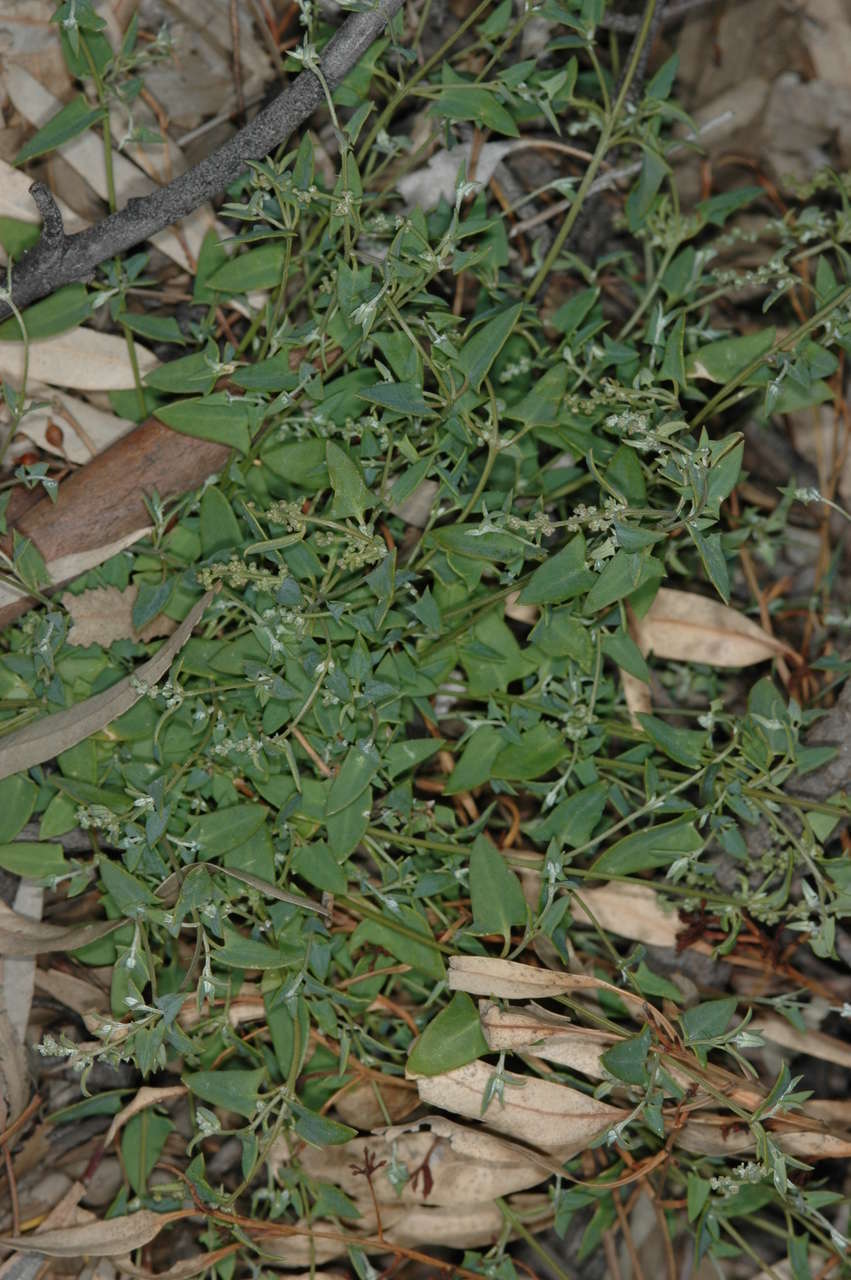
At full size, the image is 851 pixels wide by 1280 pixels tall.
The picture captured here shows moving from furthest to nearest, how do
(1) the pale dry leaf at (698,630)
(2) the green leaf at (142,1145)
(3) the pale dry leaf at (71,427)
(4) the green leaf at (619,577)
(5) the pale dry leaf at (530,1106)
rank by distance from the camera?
(1) the pale dry leaf at (698,630), (3) the pale dry leaf at (71,427), (2) the green leaf at (142,1145), (5) the pale dry leaf at (530,1106), (4) the green leaf at (619,577)

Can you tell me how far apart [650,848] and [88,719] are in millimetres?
1225

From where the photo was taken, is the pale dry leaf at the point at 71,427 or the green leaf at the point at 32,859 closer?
the green leaf at the point at 32,859

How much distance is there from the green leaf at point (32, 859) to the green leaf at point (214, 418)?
963mm

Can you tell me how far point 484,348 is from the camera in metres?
2.19

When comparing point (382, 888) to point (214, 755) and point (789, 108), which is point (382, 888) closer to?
point (214, 755)

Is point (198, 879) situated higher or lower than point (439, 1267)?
higher

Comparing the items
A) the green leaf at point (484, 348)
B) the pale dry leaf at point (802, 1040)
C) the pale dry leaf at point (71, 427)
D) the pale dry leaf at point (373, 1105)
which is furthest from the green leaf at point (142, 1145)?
the green leaf at point (484, 348)

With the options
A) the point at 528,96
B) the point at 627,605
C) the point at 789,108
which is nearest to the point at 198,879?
the point at 627,605

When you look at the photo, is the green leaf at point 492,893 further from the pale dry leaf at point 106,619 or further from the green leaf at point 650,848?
the pale dry leaf at point 106,619

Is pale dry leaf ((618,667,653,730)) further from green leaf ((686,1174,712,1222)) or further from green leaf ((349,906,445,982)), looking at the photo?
green leaf ((686,1174,712,1222))

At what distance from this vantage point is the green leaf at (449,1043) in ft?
7.40

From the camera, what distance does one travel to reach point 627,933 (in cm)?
259

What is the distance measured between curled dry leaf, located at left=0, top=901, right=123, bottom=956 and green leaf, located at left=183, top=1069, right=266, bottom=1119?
1.19ft

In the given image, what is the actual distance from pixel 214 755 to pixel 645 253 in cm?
164
